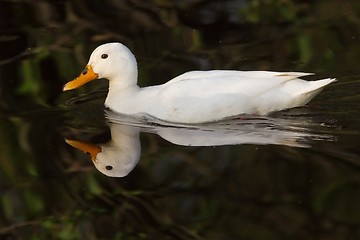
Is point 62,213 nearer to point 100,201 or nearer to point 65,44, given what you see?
point 100,201

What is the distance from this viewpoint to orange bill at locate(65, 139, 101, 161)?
7374mm

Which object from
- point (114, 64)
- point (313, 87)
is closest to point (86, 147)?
point (114, 64)

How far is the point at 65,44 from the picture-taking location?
10344mm

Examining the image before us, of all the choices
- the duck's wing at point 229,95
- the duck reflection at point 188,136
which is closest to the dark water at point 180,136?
the duck reflection at point 188,136

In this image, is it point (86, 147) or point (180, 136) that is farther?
point (180, 136)

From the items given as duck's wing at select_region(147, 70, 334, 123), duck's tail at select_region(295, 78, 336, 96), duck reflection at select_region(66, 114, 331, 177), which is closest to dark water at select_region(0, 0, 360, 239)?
duck reflection at select_region(66, 114, 331, 177)

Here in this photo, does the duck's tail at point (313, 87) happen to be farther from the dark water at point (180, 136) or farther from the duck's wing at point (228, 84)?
the dark water at point (180, 136)

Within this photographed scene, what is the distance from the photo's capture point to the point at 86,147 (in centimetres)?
746

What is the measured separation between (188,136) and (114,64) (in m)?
1.14

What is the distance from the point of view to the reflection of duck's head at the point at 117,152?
278 inches

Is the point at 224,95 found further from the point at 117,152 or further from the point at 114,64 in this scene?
the point at 114,64

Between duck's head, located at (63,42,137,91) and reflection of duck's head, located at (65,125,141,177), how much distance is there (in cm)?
62

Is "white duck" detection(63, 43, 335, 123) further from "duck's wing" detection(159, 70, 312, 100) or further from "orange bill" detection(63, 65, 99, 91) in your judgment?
"orange bill" detection(63, 65, 99, 91)

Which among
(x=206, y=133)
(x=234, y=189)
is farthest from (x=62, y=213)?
(x=206, y=133)
